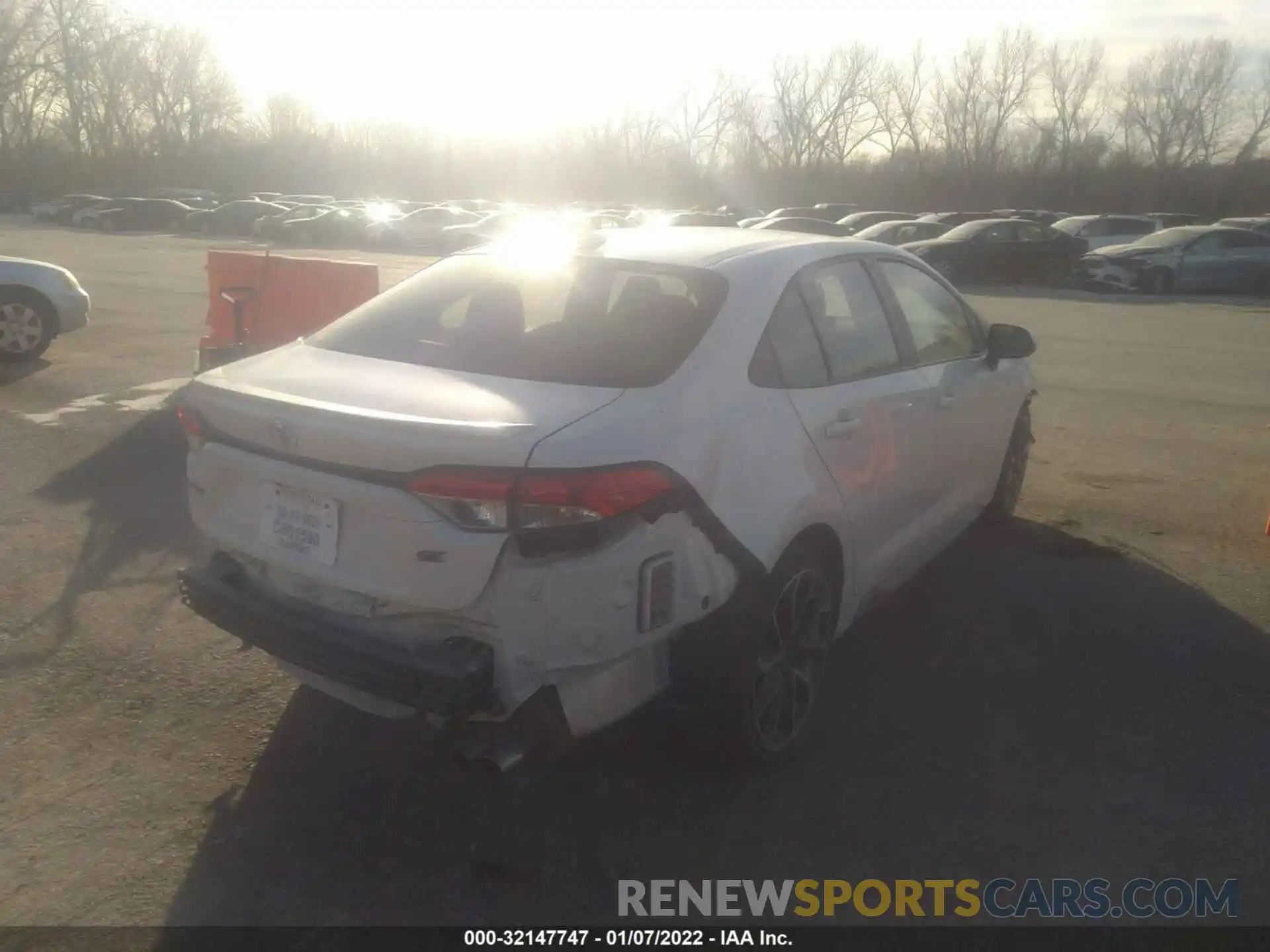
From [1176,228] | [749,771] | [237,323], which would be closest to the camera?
[749,771]

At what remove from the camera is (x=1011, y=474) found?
6125mm

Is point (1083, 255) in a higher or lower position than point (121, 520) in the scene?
higher

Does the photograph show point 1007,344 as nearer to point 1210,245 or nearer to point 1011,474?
point 1011,474

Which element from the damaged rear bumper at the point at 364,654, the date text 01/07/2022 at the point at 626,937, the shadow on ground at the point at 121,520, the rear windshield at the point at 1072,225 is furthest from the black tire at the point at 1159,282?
the damaged rear bumper at the point at 364,654

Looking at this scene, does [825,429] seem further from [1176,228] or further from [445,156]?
[445,156]

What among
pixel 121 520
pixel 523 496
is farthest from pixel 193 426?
pixel 121 520

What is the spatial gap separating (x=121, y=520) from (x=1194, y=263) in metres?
22.7

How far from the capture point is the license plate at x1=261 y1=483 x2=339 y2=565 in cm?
317

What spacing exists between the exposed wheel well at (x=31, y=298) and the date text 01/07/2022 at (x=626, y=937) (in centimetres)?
961

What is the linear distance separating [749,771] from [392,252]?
32703 millimetres

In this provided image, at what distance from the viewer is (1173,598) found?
536cm

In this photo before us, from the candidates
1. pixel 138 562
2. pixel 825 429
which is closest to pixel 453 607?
pixel 825 429

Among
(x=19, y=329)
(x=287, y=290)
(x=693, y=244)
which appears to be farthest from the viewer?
(x=19, y=329)

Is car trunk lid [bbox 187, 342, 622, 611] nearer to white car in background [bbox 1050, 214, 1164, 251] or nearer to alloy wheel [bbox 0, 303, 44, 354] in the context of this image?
alloy wheel [bbox 0, 303, 44, 354]
